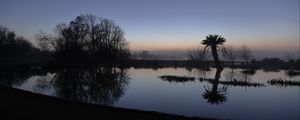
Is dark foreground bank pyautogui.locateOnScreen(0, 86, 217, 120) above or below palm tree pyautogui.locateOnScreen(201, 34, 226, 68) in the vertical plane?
below

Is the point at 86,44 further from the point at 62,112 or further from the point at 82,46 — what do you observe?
the point at 62,112

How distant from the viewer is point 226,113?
1570 cm

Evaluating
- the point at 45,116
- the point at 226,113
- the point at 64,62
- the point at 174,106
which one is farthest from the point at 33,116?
the point at 64,62

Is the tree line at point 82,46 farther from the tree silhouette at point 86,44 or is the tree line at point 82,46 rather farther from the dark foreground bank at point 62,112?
the dark foreground bank at point 62,112

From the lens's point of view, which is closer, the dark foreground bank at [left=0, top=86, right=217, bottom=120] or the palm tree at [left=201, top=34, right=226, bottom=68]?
the dark foreground bank at [left=0, top=86, right=217, bottom=120]

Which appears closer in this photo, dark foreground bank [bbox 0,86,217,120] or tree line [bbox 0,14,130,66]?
dark foreground bank [bbox 0,86,217,120]

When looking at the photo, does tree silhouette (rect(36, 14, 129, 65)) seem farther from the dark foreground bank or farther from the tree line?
the dark foreground bank

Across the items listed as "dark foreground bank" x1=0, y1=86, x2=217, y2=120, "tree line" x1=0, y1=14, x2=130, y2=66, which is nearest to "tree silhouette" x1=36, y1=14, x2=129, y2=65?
"tree line" x1=0, y1=14, x2=130, y2=66

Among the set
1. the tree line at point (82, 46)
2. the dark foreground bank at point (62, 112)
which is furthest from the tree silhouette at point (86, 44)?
the dark foreground bank at point (62, 112)

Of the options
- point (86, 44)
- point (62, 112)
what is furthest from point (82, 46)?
point (62, 112)

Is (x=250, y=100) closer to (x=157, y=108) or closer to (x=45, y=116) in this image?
(x=157, y=108)

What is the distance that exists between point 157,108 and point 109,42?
65.8 metres

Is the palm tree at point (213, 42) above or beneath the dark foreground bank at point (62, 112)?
above

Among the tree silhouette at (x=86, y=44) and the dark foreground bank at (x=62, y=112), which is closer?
the dark foreground bank at (x=62, y=112)
